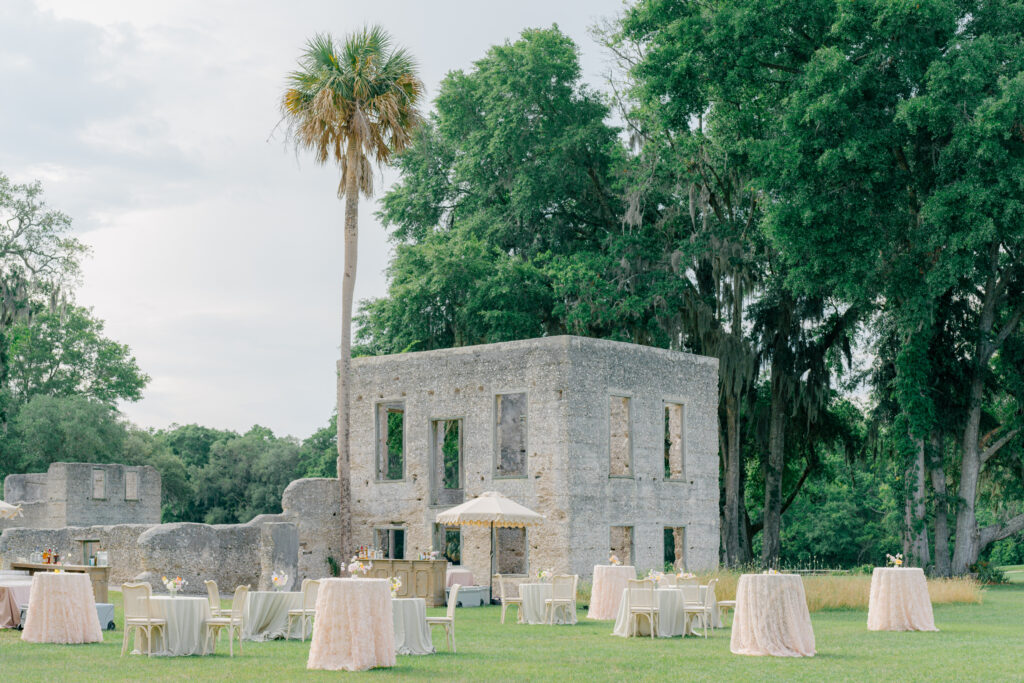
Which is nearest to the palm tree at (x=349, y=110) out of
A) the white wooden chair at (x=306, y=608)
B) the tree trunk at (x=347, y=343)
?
the tree trunk at (x=347, y=343)

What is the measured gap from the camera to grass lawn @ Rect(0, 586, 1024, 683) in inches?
447

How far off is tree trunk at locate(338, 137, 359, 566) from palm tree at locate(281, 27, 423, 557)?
0.02 m

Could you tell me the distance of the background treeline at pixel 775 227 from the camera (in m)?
26.9

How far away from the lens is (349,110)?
88.2 ft

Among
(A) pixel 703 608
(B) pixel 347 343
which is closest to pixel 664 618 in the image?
(A) pixel 703 608

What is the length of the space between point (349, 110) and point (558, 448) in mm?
8454

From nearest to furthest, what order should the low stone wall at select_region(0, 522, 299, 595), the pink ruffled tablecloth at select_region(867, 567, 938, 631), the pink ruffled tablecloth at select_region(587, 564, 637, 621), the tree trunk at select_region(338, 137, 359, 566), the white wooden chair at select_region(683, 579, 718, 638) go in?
the white wooden chair at select_region(683, 579, 718, 638)
the pink ruffled tablecloth at select_region(867, 567, 938, 631)
the pink ruffled tablecloth at select_region(587, 564, 637, 621)
the low stone wall at select_region(0, 522, 299, 595)
the tree trunk at select_region(338, 137, 359, 566)

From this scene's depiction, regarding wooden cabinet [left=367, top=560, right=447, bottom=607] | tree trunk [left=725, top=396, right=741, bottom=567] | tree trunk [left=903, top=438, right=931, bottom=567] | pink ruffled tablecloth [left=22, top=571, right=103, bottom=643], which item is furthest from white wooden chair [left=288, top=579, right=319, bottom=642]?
tree trunk [left=725, top=396, right=741, bottom=567]

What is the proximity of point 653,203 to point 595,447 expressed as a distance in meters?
11.6

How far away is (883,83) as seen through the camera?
89.8 ft

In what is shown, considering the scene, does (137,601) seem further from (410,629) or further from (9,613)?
(9,613)

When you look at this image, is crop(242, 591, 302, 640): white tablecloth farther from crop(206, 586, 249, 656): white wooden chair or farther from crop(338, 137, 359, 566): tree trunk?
crop(338, 137, 359, 566): tree trunk

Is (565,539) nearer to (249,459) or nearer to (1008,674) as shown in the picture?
(1008,674)

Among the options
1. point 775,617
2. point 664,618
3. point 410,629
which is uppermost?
point 775,617
